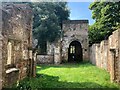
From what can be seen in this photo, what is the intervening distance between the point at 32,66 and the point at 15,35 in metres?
2.62

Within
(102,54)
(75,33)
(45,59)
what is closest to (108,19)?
(102,54)

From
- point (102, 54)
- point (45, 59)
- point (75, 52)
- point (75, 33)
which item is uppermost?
point (75, 33)

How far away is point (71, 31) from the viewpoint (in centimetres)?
2373

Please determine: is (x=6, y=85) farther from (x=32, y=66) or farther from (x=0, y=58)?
(x=32, y=66)

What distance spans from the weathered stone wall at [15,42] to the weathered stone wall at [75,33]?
1261cm

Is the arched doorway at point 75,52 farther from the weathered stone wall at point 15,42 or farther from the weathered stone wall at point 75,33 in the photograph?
the weathered stone wall at point 15,42

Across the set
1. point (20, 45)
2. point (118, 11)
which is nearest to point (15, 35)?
point (20, 45)

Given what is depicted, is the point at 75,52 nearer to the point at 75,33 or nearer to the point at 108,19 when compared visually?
the point at 75,33

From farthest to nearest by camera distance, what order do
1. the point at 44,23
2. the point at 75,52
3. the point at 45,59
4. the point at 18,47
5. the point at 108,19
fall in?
the point at 75,52 < the point at 45,59 < the point at 44,23 < the point at 108,19 < the point at 18,47

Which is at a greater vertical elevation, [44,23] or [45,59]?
[44,23]

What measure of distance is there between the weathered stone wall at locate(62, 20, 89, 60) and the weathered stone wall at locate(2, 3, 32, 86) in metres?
12.6

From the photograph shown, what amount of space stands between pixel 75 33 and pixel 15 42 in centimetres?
1534

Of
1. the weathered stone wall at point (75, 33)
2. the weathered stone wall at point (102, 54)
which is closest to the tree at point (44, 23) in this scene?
the weathered stone wall at point (75, 33)

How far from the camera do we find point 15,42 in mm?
8828
